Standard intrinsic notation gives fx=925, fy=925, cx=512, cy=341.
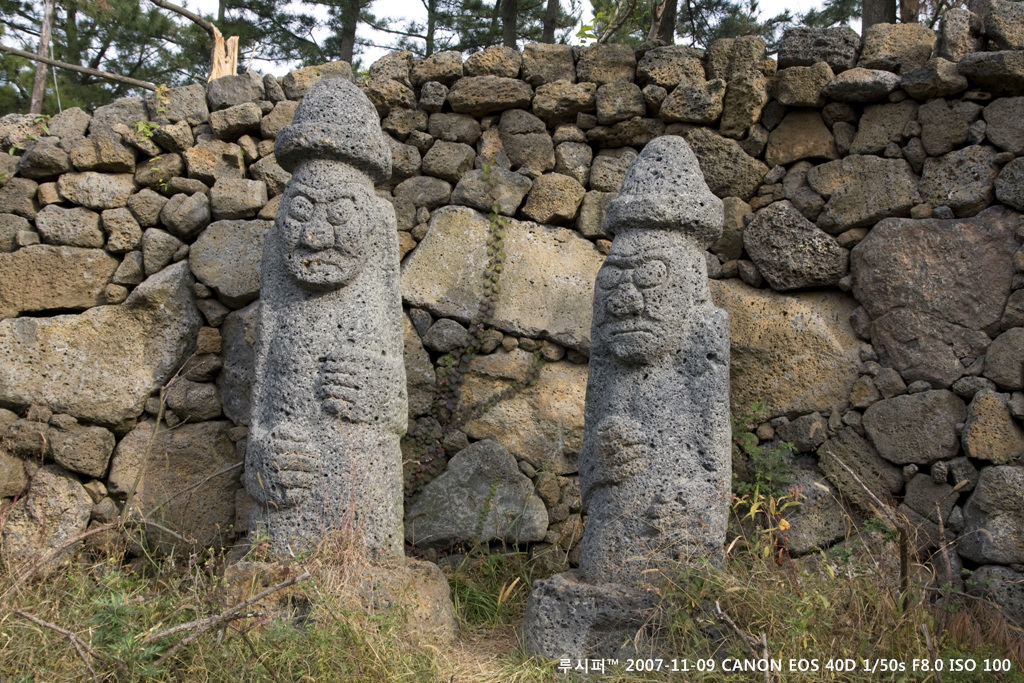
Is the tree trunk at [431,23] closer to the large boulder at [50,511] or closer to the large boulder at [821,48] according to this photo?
the large boulder at [821,48]

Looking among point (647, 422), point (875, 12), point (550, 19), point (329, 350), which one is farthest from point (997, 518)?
point (550, 19)

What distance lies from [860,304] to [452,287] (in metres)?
1.96

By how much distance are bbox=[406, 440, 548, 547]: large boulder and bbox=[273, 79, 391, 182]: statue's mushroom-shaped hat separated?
146 cm

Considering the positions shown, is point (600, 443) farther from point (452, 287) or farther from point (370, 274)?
point (452, 287)

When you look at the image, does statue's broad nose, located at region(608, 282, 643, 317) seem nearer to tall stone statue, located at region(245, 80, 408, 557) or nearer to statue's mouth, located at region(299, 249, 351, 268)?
tall stone statue, located at region(245, 80, 408, 557)

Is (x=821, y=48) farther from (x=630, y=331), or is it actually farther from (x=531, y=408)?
(x=531, y=408)

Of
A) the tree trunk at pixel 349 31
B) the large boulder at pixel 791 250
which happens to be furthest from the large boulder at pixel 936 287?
the tree trunk at pixel 349 31

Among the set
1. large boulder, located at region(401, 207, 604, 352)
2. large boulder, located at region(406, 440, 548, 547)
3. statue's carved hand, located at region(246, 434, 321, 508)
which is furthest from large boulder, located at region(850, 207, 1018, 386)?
statue's carved hand, located at region(246, 434, 321, 508)

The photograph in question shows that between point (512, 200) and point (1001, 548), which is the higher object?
point (512, 200)

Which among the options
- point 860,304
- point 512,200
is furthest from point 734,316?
point 512,200

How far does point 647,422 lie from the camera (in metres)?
3.40

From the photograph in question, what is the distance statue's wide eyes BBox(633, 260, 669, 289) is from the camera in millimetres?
3434

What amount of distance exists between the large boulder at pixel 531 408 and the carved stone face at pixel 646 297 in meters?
1.00

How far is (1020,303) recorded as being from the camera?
3.95 m
